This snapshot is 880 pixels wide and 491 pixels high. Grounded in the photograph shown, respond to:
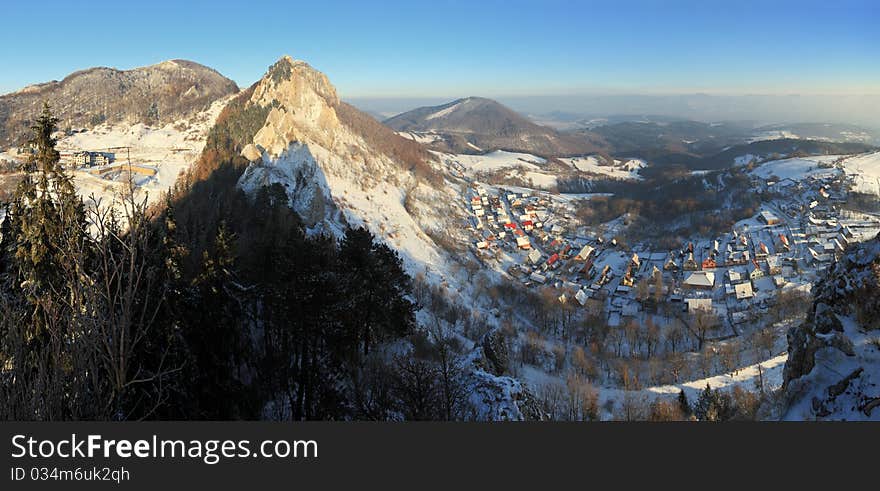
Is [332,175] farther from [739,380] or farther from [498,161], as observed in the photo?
[498,161]

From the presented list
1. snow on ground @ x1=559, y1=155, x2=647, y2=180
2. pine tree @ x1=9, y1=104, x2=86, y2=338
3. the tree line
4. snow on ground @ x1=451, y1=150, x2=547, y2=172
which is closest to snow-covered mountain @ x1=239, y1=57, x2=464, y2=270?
the tree line

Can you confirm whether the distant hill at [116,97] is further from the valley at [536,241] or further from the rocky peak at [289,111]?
the rocky peak at [289,111]

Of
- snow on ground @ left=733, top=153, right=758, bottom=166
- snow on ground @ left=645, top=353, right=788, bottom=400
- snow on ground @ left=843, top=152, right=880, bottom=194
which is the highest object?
snow on ground @ left=733, top=153, right=758, bottom=166

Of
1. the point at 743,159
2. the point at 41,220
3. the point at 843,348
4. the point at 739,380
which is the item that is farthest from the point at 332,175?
the point at 743,159

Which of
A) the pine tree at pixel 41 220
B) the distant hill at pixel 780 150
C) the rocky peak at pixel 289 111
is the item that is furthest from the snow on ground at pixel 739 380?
the distant hill at pixel 780 150

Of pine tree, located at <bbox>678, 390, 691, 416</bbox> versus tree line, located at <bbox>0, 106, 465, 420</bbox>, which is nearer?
tree line, located at <bbox>0, 106, 465, 420</bbox>

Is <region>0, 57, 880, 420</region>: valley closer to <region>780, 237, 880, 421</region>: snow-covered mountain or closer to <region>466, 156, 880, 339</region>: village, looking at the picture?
<region>466, 156, 880, 339</region>: village

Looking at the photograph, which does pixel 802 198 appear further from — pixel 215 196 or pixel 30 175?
pixel 30 175
